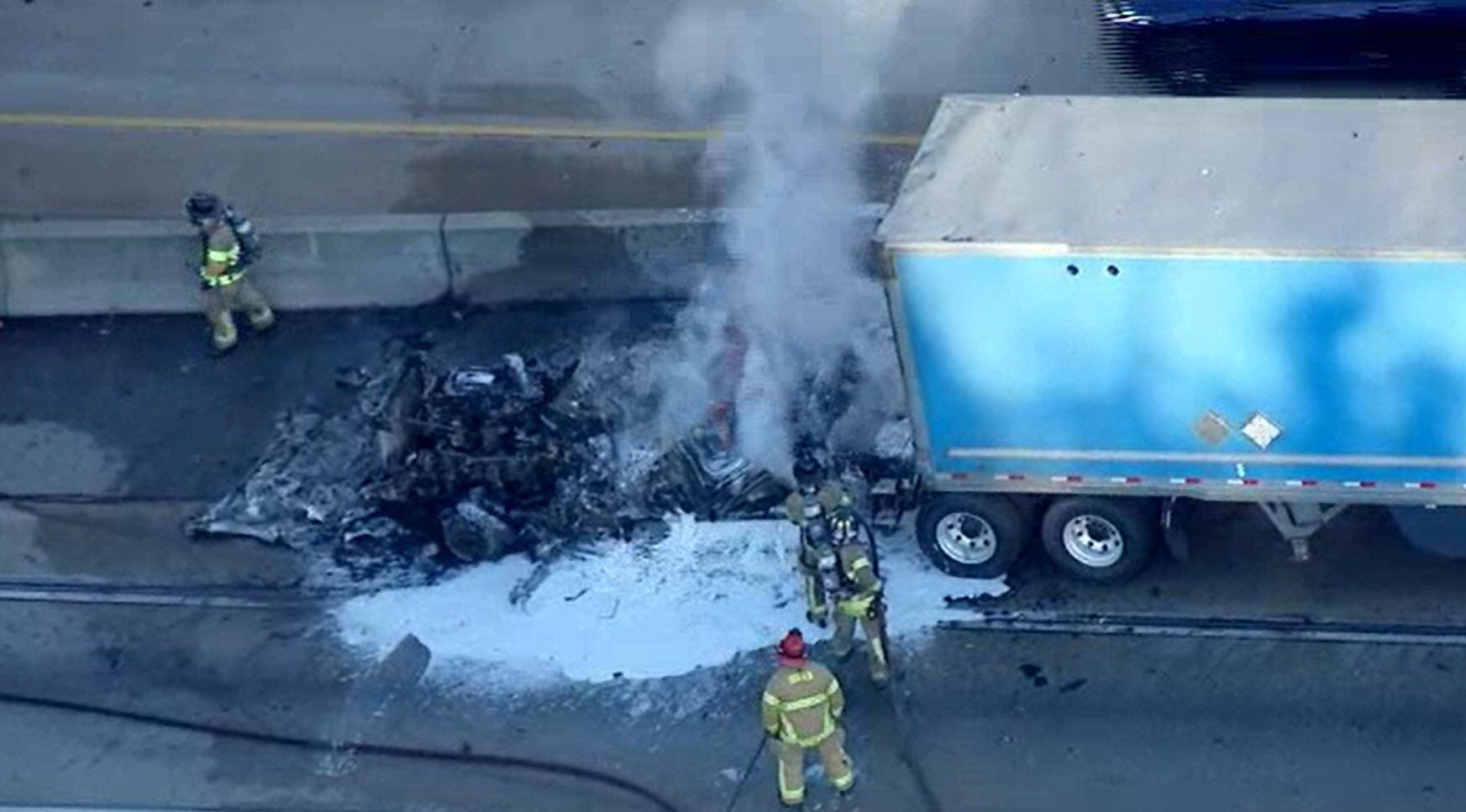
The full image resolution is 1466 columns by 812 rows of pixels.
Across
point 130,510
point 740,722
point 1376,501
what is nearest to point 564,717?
point 740,722

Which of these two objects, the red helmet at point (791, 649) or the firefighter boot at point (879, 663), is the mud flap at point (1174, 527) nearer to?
the firefighter boot at point (879, 663)

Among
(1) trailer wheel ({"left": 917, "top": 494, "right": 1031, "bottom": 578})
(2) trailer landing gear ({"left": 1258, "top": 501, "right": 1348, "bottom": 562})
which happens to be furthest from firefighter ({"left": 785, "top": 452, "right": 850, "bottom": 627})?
(2) trailer landing gear ({"left": 1258, "top": 501, "right": 1348, "bottom": 562})

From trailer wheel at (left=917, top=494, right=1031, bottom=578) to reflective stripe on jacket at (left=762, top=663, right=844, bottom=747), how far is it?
1.90m

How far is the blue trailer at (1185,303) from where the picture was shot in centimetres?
1172

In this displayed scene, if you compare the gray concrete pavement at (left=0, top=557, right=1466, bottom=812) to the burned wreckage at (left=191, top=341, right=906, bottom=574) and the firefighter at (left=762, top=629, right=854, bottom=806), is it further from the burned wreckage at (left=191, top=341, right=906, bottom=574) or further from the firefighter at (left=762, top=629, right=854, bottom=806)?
the burned wreckage at (left=191, top=341, right=906, bottom=574)

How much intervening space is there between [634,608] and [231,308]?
14.9 ft

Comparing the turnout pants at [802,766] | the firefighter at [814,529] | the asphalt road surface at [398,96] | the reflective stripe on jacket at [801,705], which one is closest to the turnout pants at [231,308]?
the asphalt road surface at [398,96]

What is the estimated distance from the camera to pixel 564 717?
42.6 feet

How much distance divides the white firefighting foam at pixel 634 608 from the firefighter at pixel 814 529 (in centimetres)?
40

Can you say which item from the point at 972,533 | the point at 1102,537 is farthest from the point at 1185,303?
the point at 972,533

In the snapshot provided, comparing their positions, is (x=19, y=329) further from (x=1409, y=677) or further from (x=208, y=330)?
(x=1409, y=677)

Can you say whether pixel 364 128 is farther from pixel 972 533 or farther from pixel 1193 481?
pixel 1193 481

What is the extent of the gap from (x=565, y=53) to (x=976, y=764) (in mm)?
8459

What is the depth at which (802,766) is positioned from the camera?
40.3ft
